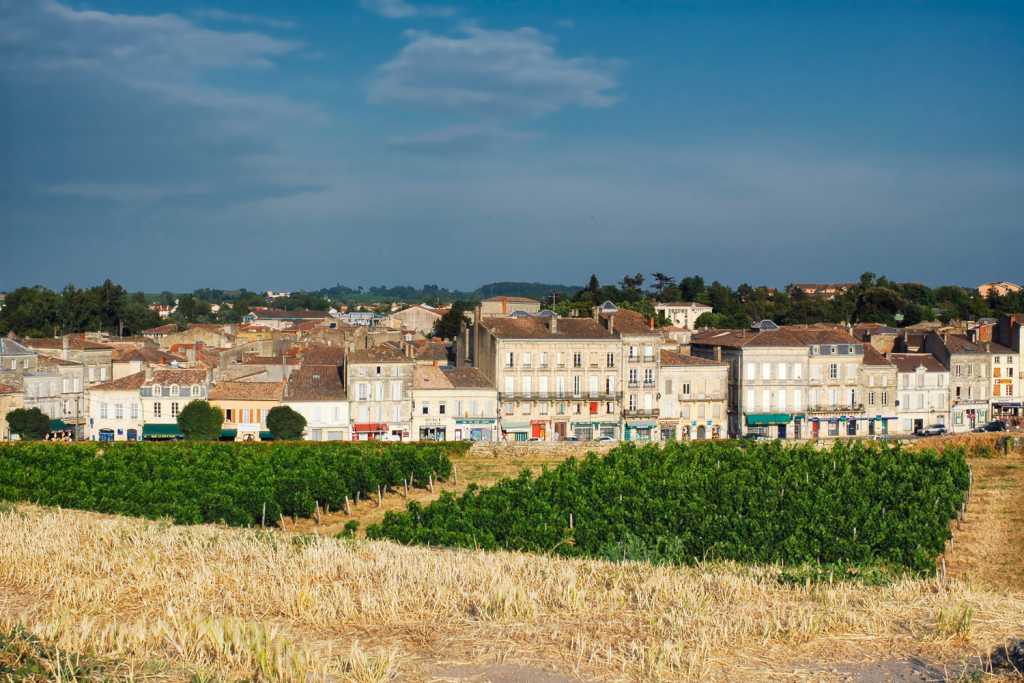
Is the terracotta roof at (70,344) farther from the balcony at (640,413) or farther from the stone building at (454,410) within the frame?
the balcony at (640,413)

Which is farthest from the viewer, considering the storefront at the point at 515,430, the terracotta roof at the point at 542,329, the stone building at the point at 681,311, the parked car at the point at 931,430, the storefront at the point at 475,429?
the stone building at the point at 681,311

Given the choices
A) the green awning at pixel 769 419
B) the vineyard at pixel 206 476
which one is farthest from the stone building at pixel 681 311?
the vineyard at pixel 206 476

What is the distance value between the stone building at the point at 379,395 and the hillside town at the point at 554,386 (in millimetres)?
65

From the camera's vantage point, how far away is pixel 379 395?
40812 mm

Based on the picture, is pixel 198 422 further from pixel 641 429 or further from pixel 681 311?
pixel 681 311

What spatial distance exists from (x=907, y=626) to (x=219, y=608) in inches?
241

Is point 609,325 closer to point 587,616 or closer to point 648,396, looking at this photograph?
point 648,396

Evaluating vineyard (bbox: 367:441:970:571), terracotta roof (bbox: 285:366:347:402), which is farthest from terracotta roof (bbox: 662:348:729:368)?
vineyard (bbox: 367:441:970:571)

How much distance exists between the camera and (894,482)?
74.6 feet

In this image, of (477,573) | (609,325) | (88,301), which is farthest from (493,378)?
(88,301)

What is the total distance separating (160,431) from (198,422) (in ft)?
9.85

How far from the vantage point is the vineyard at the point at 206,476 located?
71.5 ft

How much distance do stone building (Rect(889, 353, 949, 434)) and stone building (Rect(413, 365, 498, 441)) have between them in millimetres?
23163

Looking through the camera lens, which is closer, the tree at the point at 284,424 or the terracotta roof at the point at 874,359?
the tree at the point at 284,424
